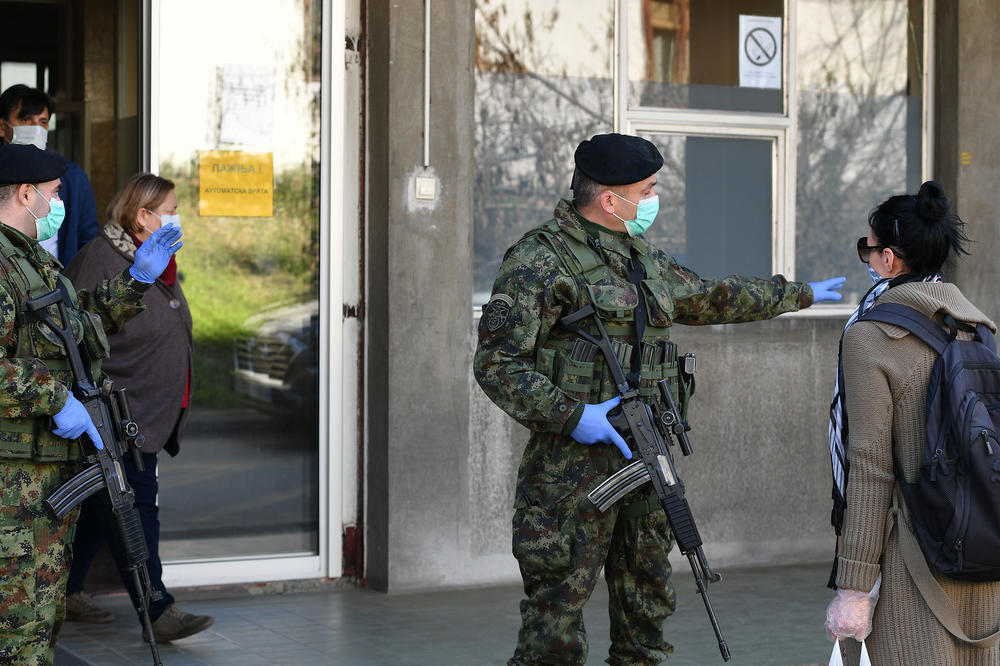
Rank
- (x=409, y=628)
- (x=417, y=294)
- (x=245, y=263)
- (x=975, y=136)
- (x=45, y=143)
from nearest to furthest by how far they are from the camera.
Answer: (x=409, y=628) → (x=45, y=143) → (x=417, y=294) → (x=245, y=263) → (x=975, y=136)

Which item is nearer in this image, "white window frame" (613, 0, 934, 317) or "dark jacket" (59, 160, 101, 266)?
"dark jacket" (59, 160, 101, 266)

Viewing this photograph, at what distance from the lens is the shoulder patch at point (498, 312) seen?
13.3 feet

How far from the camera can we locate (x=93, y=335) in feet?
14.1

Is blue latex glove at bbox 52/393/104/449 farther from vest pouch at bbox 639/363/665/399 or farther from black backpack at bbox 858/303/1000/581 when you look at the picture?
black backpack at bbox 858/303/1000/581

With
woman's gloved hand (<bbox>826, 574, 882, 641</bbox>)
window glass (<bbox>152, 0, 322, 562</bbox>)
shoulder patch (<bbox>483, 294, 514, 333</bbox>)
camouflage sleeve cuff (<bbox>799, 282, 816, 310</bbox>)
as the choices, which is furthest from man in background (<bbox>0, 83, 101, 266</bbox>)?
woman's gloved hand (<bbox>826, 574, 882, 641</bbox>)

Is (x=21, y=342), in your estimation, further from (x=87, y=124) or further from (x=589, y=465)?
(x=87, y=124)

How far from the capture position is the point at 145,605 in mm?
4375

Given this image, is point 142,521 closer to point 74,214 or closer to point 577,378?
point 74,214

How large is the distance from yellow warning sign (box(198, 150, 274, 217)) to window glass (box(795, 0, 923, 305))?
3.01 metres

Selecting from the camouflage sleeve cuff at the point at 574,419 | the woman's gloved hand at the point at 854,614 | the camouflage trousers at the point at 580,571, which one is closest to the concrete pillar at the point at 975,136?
the camouflage trousers at the point at 580,571

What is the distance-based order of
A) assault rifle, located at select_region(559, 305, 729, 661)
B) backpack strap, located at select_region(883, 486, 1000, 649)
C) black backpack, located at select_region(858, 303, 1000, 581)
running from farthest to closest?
assault rifle, located at select_region(559, 305, 729, 661), backpack strap, located at select_region(883, 486, 1000, 649), black backpack, located at select_region(858, 303, 1000, 581)

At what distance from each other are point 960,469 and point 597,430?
3.87 feet

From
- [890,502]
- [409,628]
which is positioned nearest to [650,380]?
[890,502]

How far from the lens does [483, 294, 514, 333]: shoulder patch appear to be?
4062 millimetres
